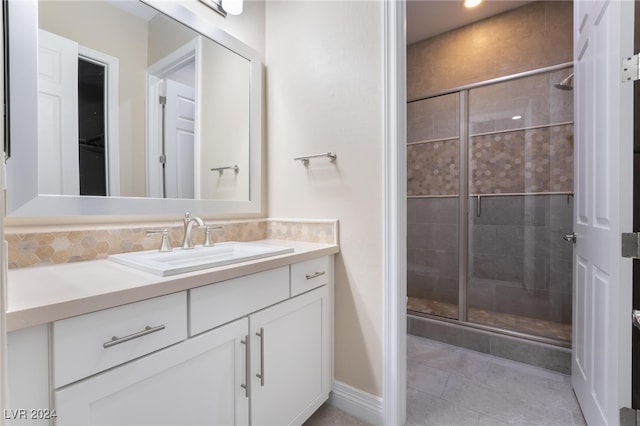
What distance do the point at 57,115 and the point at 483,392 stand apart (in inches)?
92.5

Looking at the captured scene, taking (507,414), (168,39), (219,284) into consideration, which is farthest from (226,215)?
(507,414)

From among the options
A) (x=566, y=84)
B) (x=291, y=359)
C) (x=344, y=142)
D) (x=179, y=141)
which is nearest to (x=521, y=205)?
(x=566, y=84)

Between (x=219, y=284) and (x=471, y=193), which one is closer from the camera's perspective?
(x=219, y=284)

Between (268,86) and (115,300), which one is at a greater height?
(268,86)

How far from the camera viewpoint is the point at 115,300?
0.76 m

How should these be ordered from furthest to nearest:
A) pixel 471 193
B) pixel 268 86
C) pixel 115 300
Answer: pixel 471 193 → pixel 268 86 → pixel 115 300

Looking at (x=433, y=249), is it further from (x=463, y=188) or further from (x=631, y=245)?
(x=631, y=245)

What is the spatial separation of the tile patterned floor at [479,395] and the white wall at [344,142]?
32 centimetres

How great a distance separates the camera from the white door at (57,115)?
3.52 feet

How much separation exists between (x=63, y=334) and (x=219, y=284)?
40 cm

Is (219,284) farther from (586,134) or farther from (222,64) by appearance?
(586,134)

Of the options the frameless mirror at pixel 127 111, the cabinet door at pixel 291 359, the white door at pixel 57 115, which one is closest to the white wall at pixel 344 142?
the cabinet door at pixel 291 359

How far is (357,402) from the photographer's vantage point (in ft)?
5.02

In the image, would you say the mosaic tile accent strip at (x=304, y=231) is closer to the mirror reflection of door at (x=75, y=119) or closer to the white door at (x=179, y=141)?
the white door at (x=179, y=141)
